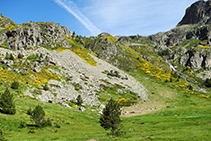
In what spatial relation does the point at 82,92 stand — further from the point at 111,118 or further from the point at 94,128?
the point at 111,118

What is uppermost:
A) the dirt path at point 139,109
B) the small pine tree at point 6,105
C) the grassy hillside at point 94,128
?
the small pine tree at point 6,105

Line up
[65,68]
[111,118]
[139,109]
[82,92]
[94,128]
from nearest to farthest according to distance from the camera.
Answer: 1. [111,118]
2. [94,128]
3. [139,109]
4. [82,92]
5. [65,68]

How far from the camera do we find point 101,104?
53.9 metres

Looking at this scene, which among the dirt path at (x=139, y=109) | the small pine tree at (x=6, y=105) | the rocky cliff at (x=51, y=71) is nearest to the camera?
the small pine tree at (x=6, y=105)

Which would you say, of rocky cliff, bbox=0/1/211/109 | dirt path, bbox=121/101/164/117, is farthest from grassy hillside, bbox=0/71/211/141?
dirt path, bbox=121/101/164/117

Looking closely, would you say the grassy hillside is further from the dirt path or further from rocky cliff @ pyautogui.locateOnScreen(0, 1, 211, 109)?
the dirt path

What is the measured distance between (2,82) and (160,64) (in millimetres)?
144835

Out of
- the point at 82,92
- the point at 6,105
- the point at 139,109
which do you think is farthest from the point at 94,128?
the point at 139,109

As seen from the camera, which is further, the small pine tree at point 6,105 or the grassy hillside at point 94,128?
the small pine tree at point 6,105

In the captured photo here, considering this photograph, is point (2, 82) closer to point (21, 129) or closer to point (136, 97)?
point (21, 129)

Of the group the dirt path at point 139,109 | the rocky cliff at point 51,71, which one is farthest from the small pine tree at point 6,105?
the dirt path at point 139,109

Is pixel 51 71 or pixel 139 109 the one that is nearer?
pixel 139 109

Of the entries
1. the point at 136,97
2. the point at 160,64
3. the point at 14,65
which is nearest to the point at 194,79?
the point at 160,64

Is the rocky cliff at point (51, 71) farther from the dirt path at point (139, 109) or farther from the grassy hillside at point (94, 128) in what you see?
the grassy hillside at point (94, 128)
